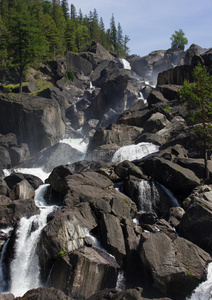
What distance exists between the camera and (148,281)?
14.1 metres

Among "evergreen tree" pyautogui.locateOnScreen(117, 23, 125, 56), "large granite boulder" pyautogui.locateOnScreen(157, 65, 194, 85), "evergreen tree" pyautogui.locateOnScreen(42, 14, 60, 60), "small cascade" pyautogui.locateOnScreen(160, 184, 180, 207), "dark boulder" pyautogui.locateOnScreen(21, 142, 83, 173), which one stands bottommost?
"small cascade" pyautogui.locateOnScreen(160, 184, 180, 207)

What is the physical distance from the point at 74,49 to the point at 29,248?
238 feet

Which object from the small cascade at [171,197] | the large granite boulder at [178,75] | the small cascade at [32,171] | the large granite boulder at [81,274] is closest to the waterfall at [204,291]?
the large granite boulder at [81,274]

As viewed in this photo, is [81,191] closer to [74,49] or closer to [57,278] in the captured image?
[57,278]

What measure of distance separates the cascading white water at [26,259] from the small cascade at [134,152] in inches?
512

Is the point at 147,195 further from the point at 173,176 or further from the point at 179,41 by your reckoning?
the point at 179,41

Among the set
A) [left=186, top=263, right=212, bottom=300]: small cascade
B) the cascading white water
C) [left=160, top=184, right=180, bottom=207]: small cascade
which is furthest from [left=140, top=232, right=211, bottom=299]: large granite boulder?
[left=160, top=184, right=180, bottom=207]: small cascade

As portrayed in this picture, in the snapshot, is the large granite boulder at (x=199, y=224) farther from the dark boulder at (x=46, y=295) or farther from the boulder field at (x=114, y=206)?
the dark boulder at (x=46, y=295)

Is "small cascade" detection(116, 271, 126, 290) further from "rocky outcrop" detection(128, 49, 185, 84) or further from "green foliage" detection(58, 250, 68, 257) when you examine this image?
"rocky outcrop" detection(128, 49, 185, 84)

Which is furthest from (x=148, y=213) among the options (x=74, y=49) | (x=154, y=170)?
(x=74, y=49)

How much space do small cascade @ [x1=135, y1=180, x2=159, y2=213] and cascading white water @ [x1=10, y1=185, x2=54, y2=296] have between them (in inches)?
283

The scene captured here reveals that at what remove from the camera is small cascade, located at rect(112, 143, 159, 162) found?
92.4ft

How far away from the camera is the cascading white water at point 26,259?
1390 cm

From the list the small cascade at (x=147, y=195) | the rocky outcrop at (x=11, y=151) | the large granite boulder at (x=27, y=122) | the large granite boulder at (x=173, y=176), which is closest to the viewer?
the small cascade at (x=147, y=195)
